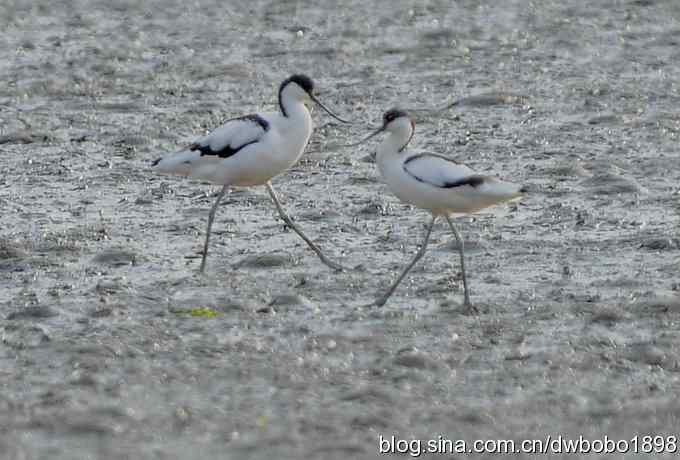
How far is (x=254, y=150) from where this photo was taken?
30.6ft

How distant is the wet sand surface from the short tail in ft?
1.51

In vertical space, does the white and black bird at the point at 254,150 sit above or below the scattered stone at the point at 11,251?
above

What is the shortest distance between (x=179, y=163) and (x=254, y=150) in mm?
501

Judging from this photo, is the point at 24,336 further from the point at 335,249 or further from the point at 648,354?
the point at 648,354

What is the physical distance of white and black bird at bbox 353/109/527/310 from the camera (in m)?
8.35

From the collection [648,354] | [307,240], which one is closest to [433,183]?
[307,240]

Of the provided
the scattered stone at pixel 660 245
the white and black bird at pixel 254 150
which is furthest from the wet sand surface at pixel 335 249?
the white and black bird at pixel 254 150

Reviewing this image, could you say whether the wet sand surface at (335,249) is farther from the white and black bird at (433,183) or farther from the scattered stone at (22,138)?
the white and black bird at (433,183)

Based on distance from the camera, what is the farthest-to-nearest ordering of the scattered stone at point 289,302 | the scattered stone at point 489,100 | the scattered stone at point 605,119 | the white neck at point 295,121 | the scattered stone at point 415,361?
1. the scattered stone at point 489,100
2. the scattered stone at point 605,119
3. the white neck at point 295,121
4. the scattered stone at point 289,302
5. the scattered stone at point 415,361

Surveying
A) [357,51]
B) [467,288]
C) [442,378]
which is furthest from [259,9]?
[442,378]

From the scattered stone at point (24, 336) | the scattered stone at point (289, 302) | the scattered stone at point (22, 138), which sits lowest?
the scattered stone at point (22, 138)

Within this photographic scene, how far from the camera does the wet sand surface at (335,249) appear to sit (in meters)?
7.00

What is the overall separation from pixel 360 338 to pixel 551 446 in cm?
165

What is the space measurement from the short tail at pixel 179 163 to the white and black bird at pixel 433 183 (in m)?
1.30
